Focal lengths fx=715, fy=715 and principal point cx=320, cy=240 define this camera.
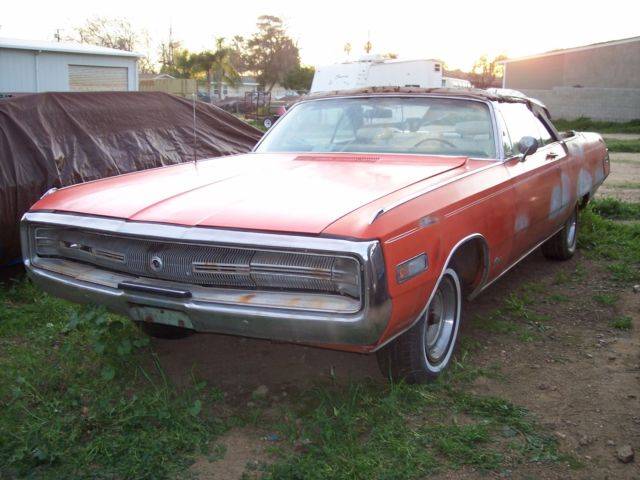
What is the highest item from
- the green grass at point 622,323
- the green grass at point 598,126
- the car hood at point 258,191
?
the green grass at point 598,126

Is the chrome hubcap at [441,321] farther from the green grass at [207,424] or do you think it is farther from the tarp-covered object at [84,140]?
the tarp-covered object at [84,140]

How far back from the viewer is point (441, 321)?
3736 millimetres

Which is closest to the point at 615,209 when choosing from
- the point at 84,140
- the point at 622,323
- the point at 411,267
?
the point at 622,323

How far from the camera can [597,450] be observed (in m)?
2.94

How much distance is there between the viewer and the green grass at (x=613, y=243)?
561cm

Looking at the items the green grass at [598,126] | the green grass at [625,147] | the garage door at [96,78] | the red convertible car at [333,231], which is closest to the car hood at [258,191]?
the red convertible car at [333,231]

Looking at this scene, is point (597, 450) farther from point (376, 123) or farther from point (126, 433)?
point (376, 123)

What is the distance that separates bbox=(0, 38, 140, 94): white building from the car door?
1193 centimetres

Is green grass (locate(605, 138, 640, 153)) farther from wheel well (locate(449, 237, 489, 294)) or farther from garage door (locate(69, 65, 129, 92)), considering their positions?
wheel well (locate(449, 237, 489, 294))

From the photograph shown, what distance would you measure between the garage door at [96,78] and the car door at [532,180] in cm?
1220

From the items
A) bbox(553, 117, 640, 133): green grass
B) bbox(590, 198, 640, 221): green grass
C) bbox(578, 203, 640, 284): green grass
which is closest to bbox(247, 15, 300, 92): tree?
bbox(553, 117, 640, 133): green grass

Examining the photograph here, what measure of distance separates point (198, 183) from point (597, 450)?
2.30 metres

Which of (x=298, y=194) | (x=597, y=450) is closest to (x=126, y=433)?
(x=298, y=194)

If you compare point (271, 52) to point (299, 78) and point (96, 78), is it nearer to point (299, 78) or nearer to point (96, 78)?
point (299, 78)
